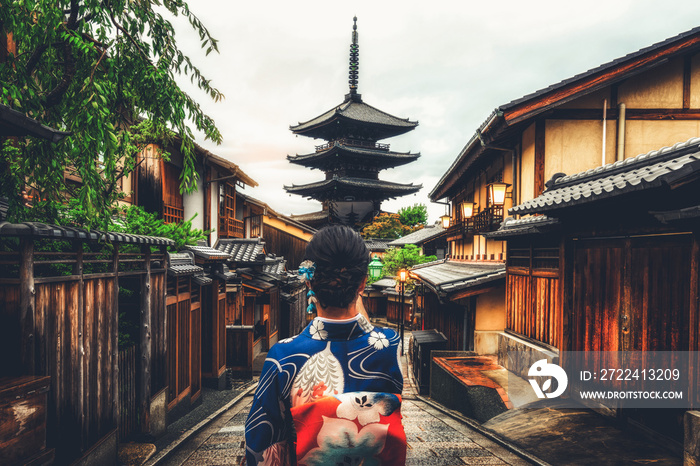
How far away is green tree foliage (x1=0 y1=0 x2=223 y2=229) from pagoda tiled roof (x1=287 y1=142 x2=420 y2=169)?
28.0m

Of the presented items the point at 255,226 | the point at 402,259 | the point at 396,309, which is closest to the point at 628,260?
the point at 255,226

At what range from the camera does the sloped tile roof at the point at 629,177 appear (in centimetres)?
398

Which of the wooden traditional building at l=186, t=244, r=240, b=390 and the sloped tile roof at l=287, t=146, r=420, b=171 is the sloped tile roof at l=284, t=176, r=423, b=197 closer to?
the sloped tile roof at l=287, t=146, r=420, b=171

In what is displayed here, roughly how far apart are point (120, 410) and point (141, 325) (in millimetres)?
1295

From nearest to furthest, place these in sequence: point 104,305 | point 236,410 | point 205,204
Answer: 1. point 104,305
2. point 236,410
3. point 205,204

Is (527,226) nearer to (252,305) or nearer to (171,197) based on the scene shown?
(252,305)

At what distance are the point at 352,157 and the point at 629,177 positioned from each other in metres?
30.8

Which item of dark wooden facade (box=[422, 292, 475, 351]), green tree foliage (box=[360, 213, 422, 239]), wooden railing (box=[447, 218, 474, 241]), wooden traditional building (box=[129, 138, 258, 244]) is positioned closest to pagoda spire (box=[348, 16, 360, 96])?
green tree foliage (box=[360, 213, 422, 239])

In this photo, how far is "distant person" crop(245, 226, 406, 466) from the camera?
Result: 5.63ft

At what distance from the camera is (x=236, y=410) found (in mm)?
8211

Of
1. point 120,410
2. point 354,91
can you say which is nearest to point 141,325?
point 120,410

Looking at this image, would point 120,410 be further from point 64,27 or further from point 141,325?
point 64,27

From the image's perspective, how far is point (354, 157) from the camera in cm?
3503

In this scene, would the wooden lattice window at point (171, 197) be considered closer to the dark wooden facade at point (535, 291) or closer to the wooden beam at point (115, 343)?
the wooden beam at point (115, 343)
